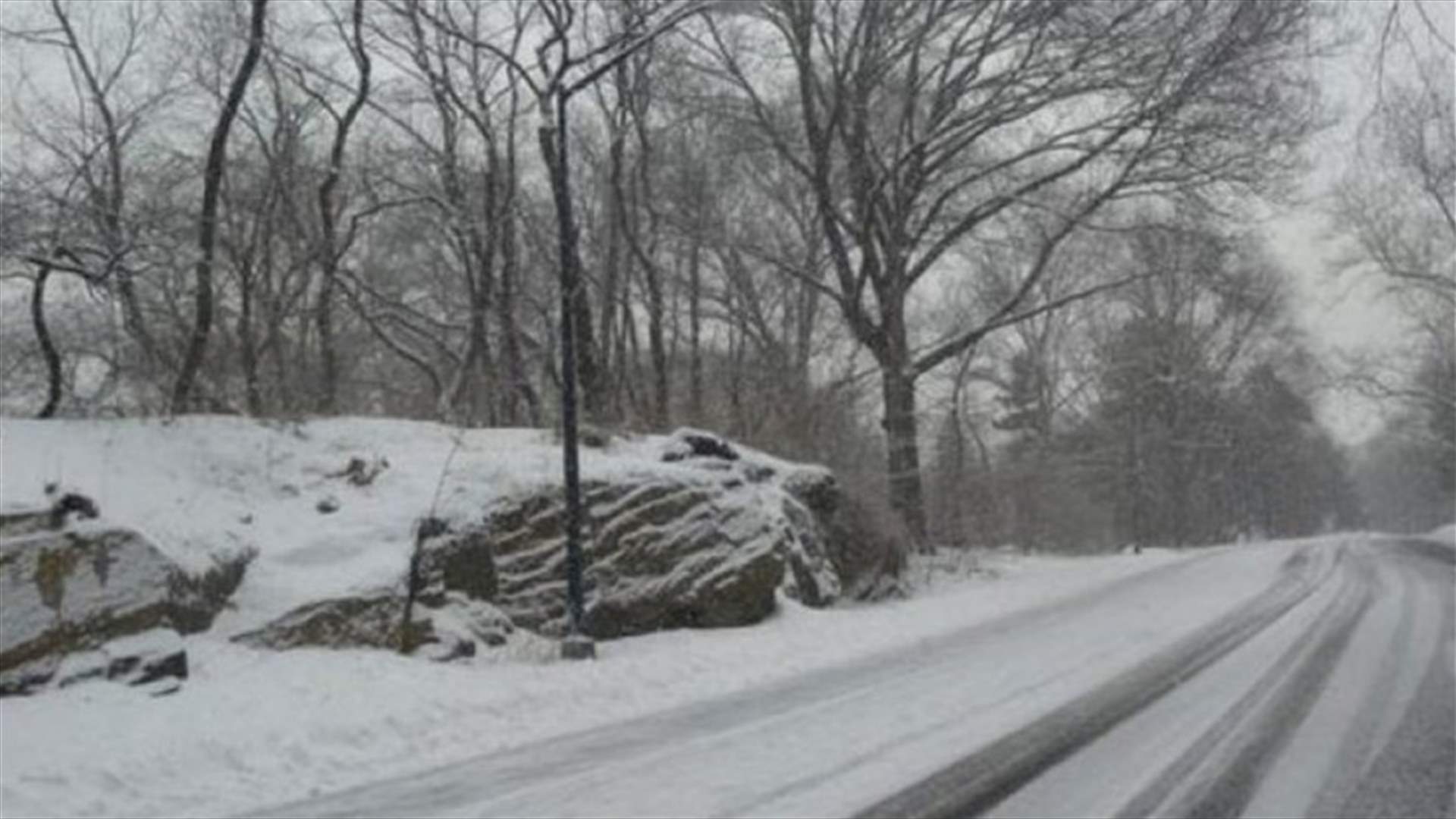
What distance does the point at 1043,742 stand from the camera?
1055cm

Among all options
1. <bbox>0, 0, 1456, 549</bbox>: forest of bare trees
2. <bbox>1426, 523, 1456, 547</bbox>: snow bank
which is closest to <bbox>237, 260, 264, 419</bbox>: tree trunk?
<bbox>0, 0, 1456, 549</bbox>: forest of bare trees

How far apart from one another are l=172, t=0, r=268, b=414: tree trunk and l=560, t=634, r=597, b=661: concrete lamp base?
20.8 feet

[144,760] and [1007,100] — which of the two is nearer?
[144,760]

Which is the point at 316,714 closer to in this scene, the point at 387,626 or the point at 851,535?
the point at 387,626

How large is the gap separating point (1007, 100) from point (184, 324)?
1777 centimetres

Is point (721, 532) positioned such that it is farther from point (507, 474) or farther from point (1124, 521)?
point (1124, 521)

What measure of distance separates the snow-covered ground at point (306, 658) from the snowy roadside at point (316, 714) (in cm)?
3

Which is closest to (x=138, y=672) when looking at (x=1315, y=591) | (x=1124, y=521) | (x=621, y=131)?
(x=1315, y=591)

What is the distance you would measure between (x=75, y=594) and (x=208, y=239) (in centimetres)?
842

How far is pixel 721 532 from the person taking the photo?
20.1m

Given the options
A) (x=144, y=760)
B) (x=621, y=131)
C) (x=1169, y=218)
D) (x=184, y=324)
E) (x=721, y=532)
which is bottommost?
(x=144, y=760)

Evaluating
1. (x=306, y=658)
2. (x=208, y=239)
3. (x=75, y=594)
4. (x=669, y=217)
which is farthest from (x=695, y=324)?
(x=75, y=594)

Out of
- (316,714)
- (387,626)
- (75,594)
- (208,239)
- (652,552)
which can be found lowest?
(316,714)

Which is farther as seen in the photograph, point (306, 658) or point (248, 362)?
point (248, 362)
